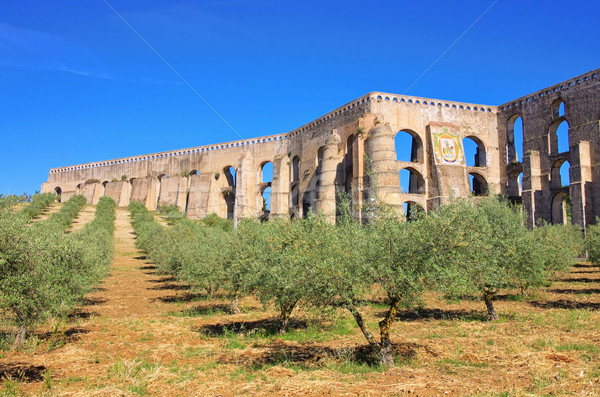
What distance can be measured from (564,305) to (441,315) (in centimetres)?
418

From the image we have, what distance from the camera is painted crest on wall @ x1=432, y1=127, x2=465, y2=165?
31.5 m

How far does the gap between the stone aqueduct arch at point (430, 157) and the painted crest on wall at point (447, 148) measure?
0.17 m

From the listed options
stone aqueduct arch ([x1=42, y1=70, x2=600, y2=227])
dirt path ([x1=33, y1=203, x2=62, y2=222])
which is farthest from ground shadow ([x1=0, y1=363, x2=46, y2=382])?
dirt path ([x1=33, y1=203, x2=62, y2=222])

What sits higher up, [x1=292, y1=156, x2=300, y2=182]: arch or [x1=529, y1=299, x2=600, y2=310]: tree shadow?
[x1=292, y1=156, x2=300, y2=182]: arch

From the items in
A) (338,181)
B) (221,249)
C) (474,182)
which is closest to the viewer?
(221,249)

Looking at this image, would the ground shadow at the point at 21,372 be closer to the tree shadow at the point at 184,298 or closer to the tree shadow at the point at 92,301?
the tree shadow at the point at 92,301

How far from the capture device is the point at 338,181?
3278cm

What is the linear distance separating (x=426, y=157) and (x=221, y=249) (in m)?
21.0

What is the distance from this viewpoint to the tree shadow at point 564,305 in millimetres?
14202

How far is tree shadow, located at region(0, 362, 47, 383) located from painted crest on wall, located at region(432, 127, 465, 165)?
89.2ft


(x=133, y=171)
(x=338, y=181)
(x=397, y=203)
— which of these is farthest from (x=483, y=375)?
(x=133, y=171)

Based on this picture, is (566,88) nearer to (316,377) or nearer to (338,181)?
(338,181)

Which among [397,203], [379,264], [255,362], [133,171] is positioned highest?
[133,171]

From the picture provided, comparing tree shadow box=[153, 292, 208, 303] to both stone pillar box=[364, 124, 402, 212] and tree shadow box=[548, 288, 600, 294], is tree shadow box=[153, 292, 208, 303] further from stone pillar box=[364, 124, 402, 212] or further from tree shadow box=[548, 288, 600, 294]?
tree shadow box=[548, 288, 600, 294]
